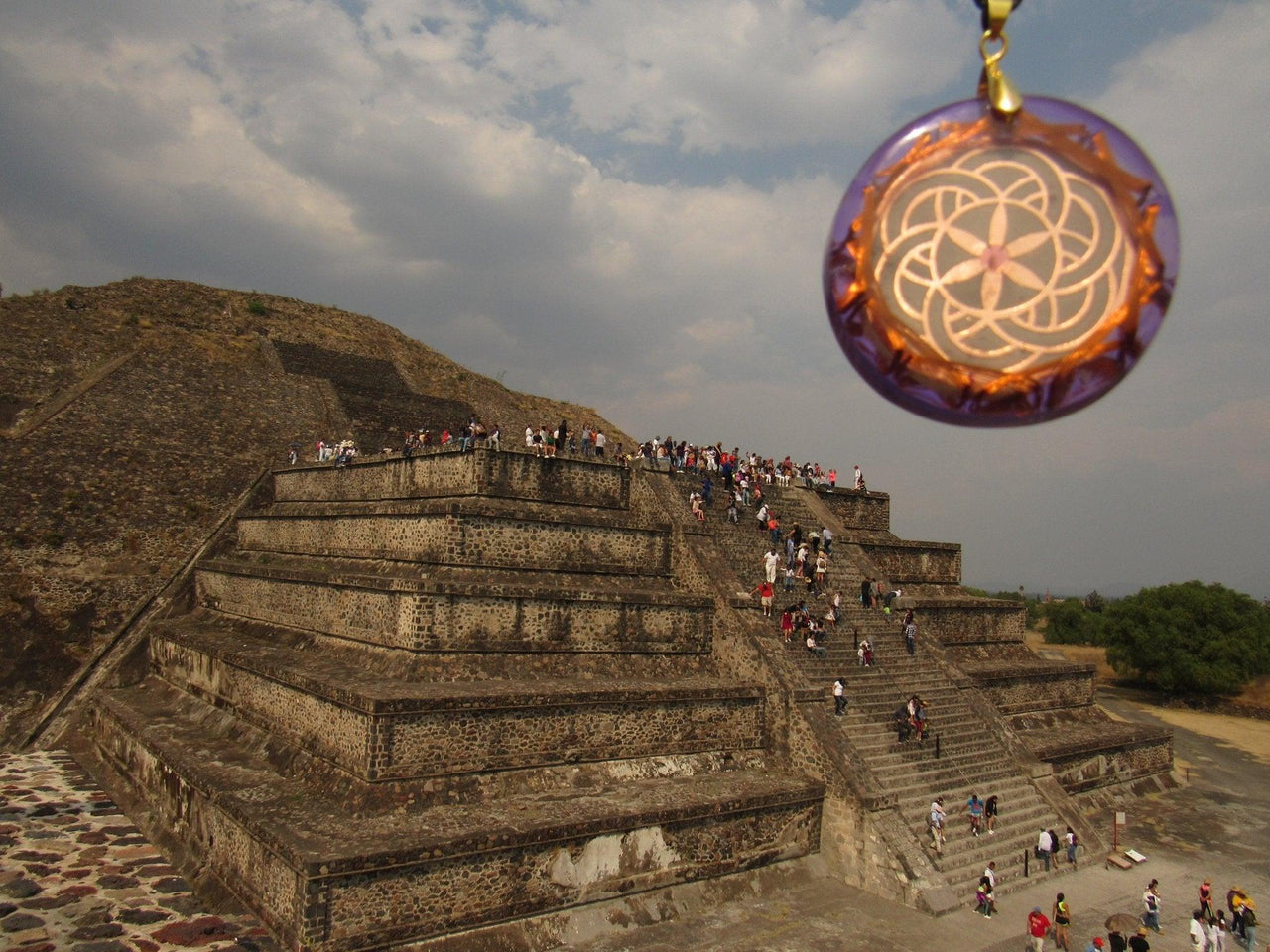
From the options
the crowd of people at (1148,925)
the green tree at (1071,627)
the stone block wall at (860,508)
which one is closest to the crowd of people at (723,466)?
the stone block wall at (860,508)

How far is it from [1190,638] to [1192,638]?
6 centimetres

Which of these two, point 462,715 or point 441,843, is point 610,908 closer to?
point 441,843

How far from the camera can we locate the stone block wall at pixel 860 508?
2202 cm

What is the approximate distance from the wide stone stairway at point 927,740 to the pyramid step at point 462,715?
204cm

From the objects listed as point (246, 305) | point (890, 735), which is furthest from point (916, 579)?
point (246, 305)

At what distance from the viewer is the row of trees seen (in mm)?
31438

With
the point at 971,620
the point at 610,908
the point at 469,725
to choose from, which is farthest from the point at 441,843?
the point at 971,620

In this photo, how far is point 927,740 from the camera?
48.2 feet

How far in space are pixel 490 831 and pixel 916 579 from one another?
48.5 ft

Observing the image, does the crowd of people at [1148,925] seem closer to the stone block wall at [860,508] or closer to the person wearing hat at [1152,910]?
the person wearing hat at [1152,910]

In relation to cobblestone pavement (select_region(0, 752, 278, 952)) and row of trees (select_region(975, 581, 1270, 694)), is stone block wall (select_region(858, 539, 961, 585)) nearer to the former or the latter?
cobblestone pavement (select_region(0, 752, 278, 952))

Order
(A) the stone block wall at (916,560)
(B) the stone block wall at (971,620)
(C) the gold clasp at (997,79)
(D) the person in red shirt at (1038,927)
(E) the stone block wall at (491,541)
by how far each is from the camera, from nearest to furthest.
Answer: (C) the gold clasp at (997,79) → (D) the person in red shirt at (1038,927) → (E) the stone block wall at (491,541) → (B) the stone block wall at (971,620) → (A) the stone block wall at (916,560)

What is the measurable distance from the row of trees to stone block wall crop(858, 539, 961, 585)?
16.0 metres

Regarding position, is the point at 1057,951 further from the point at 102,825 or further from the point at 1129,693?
the point at 1129,693
